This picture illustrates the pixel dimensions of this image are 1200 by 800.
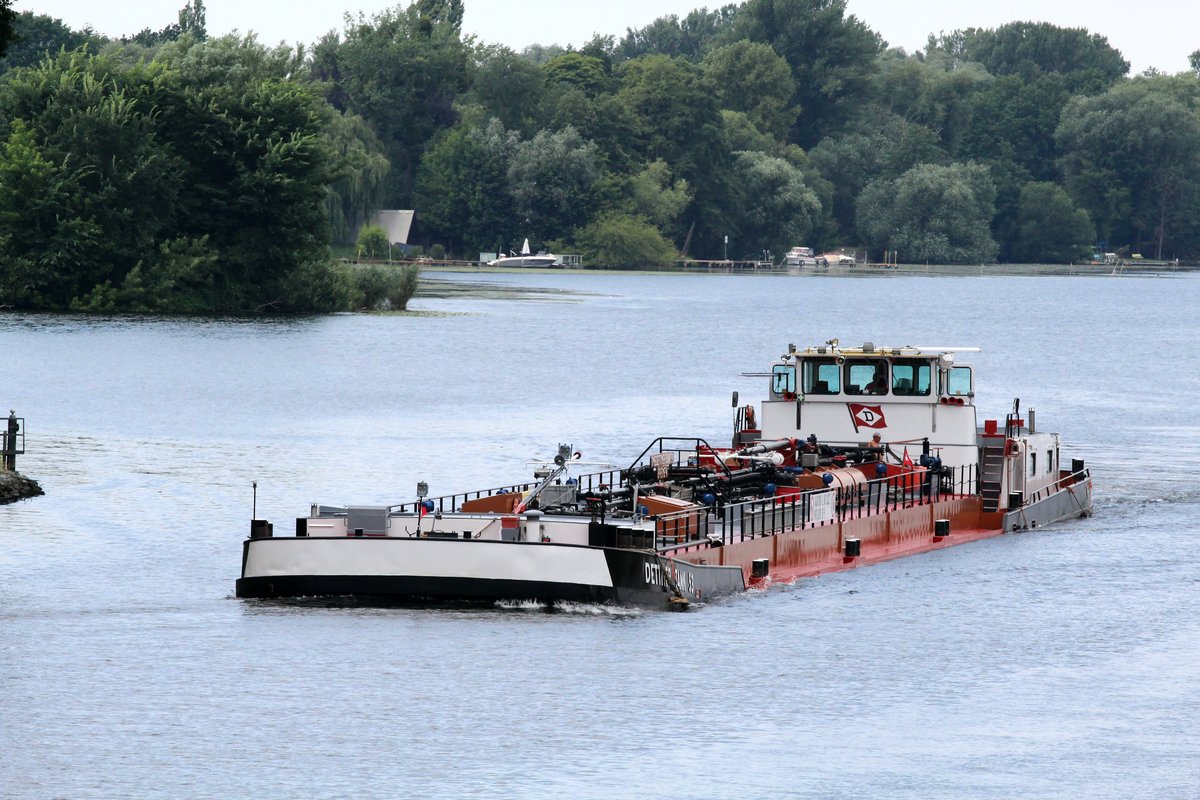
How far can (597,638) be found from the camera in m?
33.1

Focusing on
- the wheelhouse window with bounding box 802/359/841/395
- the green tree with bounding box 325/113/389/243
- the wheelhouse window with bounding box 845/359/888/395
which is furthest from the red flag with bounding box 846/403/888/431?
the green tree with bounding box 325/113/389/243

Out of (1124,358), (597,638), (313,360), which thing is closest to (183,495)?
(597,638)

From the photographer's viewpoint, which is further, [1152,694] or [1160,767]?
[1152,694]

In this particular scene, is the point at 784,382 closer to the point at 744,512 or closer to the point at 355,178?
the point at 744,512

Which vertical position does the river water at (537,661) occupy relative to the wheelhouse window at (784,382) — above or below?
below

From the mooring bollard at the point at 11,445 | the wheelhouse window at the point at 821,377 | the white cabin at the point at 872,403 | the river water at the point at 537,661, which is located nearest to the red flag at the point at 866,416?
the white cabin at the point at 872,403

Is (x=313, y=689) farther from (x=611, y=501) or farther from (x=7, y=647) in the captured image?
(x=611, y=501)

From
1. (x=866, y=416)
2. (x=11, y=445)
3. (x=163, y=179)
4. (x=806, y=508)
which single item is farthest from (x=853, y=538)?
(x=163, y=179)

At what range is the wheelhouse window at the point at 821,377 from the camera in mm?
45906

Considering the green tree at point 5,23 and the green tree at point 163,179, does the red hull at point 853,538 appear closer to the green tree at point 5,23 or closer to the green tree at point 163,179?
the green tree at point 5,23

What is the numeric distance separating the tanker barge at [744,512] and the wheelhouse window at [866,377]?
0.10ft

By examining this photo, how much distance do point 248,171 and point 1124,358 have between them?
50292 millimetres

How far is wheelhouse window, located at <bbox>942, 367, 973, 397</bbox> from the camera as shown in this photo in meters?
45.5

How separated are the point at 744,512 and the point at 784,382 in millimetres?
8370
